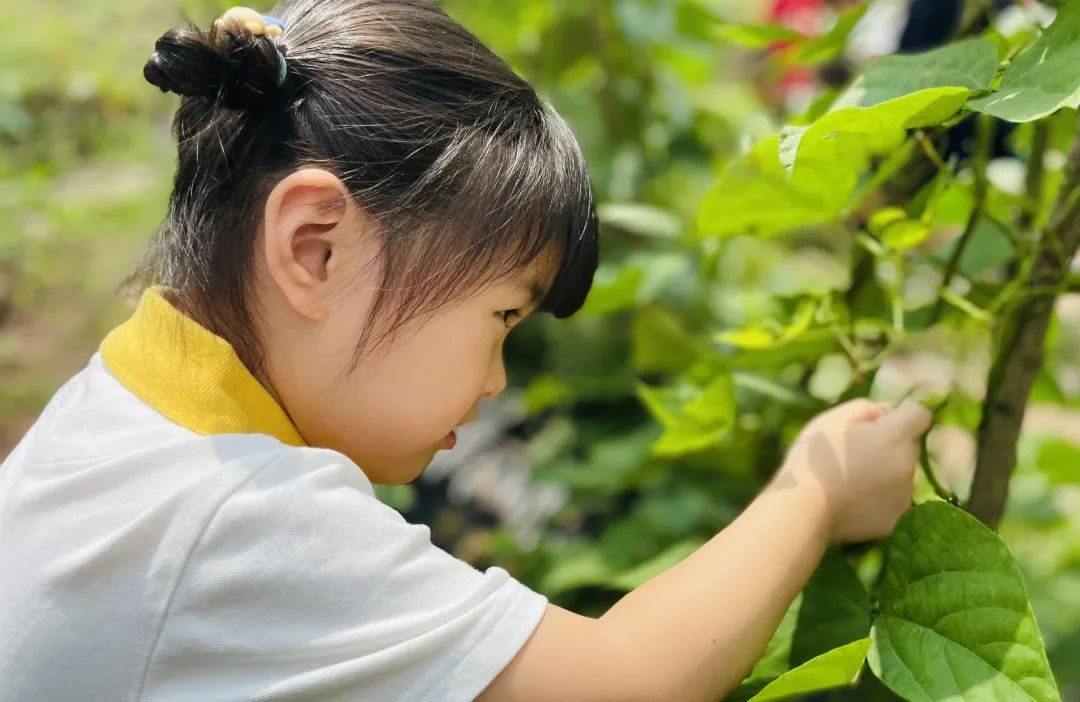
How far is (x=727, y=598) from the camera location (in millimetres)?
626

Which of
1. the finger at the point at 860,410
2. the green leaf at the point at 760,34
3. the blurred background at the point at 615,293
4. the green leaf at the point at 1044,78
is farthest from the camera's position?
the blurred background at the point at 615,293

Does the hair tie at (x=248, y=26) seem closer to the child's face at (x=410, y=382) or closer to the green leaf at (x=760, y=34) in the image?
the child's face at (x=410, y=382)

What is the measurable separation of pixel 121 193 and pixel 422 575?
200 centimetres

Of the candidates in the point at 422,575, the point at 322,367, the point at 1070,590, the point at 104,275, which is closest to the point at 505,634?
the point at 422,575

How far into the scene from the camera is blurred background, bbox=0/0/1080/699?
1102mm

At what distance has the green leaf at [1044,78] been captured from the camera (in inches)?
20.4

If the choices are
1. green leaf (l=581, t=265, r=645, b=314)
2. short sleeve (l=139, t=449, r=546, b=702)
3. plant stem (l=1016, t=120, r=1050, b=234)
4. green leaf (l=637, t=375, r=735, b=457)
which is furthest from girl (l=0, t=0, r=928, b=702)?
Result: green leaf (l=581, t=265, r=645, b=314)

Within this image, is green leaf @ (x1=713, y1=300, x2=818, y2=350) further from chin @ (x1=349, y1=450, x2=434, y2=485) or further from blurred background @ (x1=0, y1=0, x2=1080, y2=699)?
chin @ (x1=349, y1=450, x2=434, y2=485)

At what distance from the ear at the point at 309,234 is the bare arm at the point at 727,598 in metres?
0.25

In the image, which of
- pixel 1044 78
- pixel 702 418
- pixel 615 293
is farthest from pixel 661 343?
pixel 1044 78

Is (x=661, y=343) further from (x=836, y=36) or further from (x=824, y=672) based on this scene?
(x=824, y=672)

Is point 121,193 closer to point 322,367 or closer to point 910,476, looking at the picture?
point 322,367

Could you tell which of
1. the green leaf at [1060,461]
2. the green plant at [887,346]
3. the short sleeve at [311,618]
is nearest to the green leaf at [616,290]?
the green plant at [887,346]

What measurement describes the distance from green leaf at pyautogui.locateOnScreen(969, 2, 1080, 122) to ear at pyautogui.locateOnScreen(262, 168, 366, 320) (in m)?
0.38
